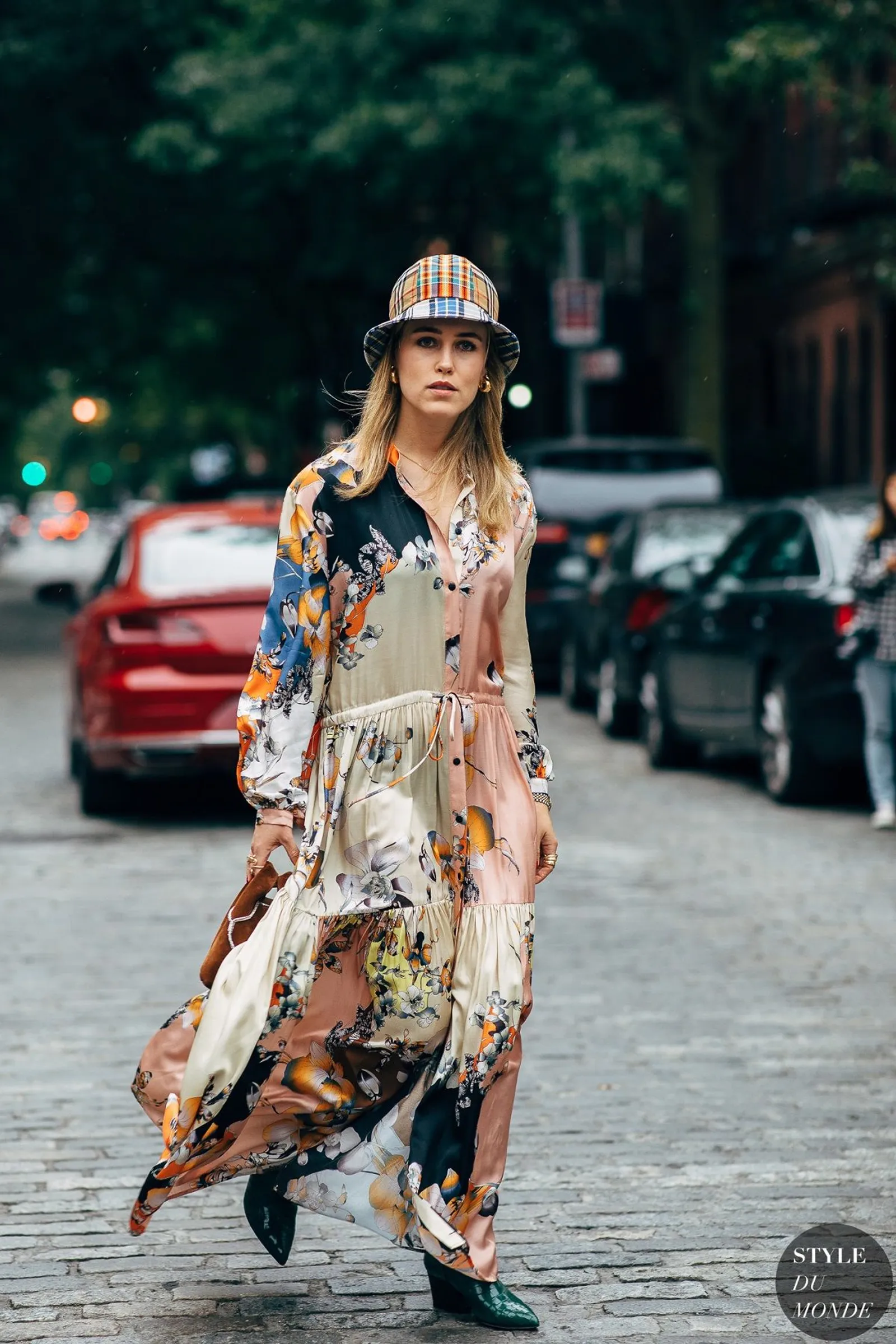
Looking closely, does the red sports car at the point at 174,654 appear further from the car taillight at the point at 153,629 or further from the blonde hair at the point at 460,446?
the blonde hair at the point at 460,446

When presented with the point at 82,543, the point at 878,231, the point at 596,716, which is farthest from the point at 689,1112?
the point at 82,543

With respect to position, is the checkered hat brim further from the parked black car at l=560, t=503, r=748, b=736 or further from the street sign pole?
the street sign pole

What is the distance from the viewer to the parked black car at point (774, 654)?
38.2 feet

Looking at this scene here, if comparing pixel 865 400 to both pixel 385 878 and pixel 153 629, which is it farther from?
pixel 385 878

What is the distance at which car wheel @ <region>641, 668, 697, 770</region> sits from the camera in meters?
13.8

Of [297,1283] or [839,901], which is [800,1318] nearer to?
[297,1283]

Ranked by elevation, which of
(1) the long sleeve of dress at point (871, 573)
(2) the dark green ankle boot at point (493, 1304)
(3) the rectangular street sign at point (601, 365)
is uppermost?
(3) the rectangular street sign at point (601, 365)

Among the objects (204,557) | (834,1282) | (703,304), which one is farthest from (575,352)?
(834,1282)

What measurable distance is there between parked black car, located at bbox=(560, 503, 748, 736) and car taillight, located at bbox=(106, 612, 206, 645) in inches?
158

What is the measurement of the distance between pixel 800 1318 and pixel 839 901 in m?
4.98

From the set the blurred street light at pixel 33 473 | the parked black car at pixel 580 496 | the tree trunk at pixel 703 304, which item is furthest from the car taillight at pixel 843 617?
the blurred street light at pixel 33 473

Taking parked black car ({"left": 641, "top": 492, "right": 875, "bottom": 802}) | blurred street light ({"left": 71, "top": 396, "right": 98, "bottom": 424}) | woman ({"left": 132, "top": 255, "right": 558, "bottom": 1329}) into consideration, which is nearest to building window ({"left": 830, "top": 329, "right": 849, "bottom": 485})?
blurred street light ({"left": 71, "top": 396, "right": 98, "bottom": 424})

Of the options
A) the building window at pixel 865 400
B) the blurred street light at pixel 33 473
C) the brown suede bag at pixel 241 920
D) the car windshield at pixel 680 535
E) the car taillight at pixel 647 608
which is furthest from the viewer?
the blurred street light at pixel 33 473

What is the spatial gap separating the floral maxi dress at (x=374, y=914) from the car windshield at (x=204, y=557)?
7.12 m
